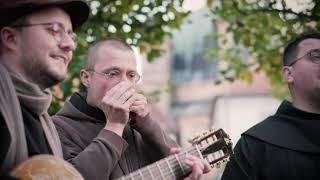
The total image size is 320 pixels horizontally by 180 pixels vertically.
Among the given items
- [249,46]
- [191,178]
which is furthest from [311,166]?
[249,46]

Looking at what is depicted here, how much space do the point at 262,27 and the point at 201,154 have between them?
4.81m

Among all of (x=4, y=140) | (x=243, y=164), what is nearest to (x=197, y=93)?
(x=243, y=164)

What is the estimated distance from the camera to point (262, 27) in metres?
7.73

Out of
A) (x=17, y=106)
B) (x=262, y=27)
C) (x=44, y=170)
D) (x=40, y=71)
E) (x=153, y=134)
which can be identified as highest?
(x=40, y=71)

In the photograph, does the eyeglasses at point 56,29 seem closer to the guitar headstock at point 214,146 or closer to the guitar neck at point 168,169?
the guitar neck at point 168,169

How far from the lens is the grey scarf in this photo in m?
2.41

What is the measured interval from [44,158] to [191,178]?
3.03ft

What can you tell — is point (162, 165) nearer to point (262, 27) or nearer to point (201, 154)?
point (201, 154)

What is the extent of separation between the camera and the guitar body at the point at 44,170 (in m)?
2.35

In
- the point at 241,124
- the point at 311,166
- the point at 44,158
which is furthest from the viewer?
the point at 241,124

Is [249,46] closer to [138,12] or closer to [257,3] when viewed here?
[257,3]

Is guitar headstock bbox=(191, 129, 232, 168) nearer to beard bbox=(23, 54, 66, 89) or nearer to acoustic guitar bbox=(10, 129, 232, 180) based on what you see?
acoustic guitar bbox=(10, 129, 232, 180)

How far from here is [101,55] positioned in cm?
349

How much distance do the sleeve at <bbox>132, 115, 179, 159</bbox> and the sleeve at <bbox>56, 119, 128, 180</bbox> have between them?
11.8 inches
